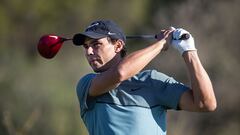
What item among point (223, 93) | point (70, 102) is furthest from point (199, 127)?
point (70, 102)

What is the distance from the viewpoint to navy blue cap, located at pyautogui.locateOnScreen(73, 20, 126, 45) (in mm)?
6348

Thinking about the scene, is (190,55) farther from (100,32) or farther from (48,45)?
(48,45)

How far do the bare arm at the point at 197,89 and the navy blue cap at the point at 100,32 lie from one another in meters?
0.54

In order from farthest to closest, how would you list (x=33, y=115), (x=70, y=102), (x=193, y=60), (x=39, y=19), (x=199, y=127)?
(x=39, y=19) → (x=199, y=127) → (x=70, y=102) → (x=33, y=115) → (x=193, y=60)

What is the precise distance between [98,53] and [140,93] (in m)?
0.35

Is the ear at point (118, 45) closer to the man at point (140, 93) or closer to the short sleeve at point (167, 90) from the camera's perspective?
the man at point (140, 93)

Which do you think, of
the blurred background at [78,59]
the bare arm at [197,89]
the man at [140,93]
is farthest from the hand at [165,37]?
the blurred background at [78,59]

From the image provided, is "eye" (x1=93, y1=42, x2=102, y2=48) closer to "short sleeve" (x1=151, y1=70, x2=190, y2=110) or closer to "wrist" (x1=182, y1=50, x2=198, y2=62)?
"short sleeve" (x1=151, y1=70, x2=190, y2=110)

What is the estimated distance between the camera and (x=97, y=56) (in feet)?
20.6

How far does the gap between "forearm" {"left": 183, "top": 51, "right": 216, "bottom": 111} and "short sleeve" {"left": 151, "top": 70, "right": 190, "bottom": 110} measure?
10cm

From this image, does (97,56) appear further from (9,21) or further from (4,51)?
(9,21)

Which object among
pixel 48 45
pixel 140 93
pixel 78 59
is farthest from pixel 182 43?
pixel 78 59

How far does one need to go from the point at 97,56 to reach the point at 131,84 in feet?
0.88

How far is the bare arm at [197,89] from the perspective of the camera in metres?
6.03
